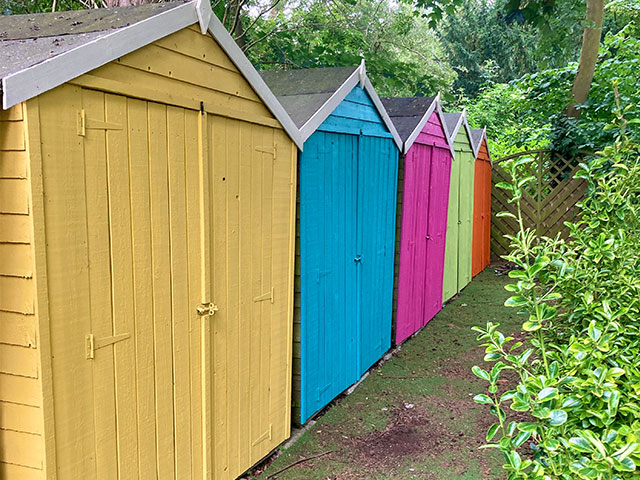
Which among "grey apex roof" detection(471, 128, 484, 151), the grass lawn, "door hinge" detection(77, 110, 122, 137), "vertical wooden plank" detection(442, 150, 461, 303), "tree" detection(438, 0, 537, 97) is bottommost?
the grass lawn

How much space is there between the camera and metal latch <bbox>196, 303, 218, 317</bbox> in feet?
8.51

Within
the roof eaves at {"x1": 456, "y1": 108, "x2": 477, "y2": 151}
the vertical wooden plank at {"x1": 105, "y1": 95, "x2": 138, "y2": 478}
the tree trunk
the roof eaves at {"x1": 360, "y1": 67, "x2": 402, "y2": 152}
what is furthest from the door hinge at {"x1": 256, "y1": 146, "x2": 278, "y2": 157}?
the tree trunk

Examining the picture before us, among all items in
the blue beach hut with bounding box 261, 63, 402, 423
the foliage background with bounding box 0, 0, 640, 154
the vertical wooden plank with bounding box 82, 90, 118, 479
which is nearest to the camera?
the vertical wooden plank with bounding box 82, 90, 118, 479

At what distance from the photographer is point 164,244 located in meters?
2.34

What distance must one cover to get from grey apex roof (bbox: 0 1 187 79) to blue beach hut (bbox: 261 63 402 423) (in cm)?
140

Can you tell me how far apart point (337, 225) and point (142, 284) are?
2.07m

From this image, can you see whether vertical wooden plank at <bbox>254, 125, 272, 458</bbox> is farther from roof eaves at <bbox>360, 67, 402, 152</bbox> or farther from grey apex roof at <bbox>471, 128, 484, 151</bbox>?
grey apex roof at <bbox>471, 128, 484, 151</bbox>

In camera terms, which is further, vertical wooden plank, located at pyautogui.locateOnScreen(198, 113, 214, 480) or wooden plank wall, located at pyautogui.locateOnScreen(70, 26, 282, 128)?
vertical wooden plank, located at pyautogui.locateOnScreen(198, 113, 214, 480)

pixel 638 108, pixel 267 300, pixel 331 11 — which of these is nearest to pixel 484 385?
pixel 267 300

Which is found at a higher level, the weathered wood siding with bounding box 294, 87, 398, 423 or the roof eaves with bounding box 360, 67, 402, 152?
the roof eaves with bounding box 360, 67, 402, 152

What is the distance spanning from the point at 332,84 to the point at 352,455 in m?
2.59

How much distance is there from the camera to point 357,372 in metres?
4.63

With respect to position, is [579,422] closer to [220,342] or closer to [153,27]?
[220,342]

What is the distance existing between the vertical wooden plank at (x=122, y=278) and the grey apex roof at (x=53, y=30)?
26 centimetres
